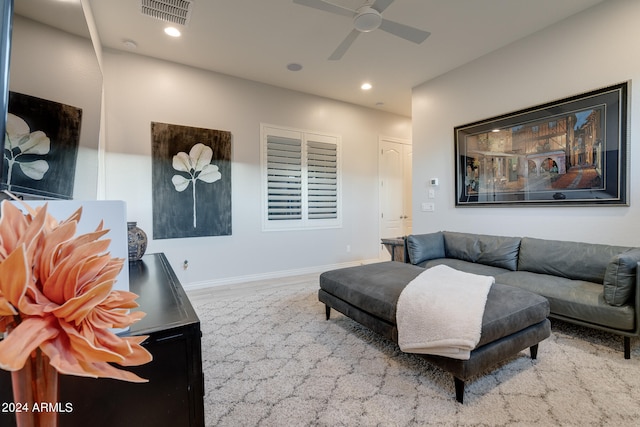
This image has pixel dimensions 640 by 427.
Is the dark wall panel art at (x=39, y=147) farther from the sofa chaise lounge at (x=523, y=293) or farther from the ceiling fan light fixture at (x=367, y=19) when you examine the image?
the ceiling fan light fixture at (x=367, y=19)

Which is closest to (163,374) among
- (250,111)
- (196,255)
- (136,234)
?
(136,234)

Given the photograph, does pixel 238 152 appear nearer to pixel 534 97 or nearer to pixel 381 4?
pixel 381 4

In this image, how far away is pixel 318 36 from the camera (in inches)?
122

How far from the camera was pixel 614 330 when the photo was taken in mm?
1947

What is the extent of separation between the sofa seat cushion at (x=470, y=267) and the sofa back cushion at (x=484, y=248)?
0.07 meters

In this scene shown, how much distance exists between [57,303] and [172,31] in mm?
3519

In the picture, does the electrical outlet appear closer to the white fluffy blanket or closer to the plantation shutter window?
the plantation shutter window

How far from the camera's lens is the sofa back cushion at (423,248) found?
3301 millimetres

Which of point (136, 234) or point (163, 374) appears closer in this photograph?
point (163, 374)

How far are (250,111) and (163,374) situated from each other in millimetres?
3931

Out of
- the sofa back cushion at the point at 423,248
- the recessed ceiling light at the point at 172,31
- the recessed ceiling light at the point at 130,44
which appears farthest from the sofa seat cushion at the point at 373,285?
the recessed ceiling light at the point at 130,44

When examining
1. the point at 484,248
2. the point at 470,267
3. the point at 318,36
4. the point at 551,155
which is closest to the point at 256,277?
the point at 470,267

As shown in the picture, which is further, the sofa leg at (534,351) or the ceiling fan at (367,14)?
the ceiling fan at (367,14)

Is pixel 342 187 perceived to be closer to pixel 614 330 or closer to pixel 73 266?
pixel 614 330
